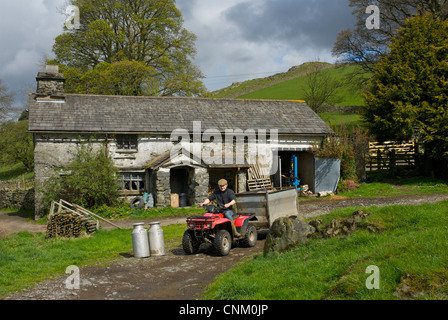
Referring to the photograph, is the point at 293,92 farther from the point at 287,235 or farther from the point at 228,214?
the point at 287,235

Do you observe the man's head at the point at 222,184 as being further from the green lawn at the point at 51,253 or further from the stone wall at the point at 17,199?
the stone wall at the point at 17,199

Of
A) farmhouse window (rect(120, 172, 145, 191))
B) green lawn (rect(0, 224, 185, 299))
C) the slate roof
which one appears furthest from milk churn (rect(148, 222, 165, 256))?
the slate roof

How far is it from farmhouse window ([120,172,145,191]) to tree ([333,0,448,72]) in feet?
63.8

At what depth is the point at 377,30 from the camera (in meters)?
30.4

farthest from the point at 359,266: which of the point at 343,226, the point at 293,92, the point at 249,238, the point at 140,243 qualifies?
the point at 293,92

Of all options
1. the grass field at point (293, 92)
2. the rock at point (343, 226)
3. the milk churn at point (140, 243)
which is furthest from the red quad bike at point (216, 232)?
the grass field at point (293, 92)

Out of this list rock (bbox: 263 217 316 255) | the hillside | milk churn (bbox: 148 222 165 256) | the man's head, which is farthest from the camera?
the hillside

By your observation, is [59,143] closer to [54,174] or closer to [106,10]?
[54,174]

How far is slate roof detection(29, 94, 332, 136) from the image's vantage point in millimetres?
20781

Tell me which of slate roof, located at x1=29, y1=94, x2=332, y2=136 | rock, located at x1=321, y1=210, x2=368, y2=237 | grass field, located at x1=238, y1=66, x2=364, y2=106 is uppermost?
grass field, located at x1=238, y1=66, x2=364, y2=106

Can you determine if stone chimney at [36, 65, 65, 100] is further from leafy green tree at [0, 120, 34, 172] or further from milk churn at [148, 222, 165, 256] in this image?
milk churn at [148, 222, 165, 256]

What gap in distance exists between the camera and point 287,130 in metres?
23.4

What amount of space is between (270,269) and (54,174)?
16.0m

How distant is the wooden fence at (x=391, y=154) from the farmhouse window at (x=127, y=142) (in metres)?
14.8
